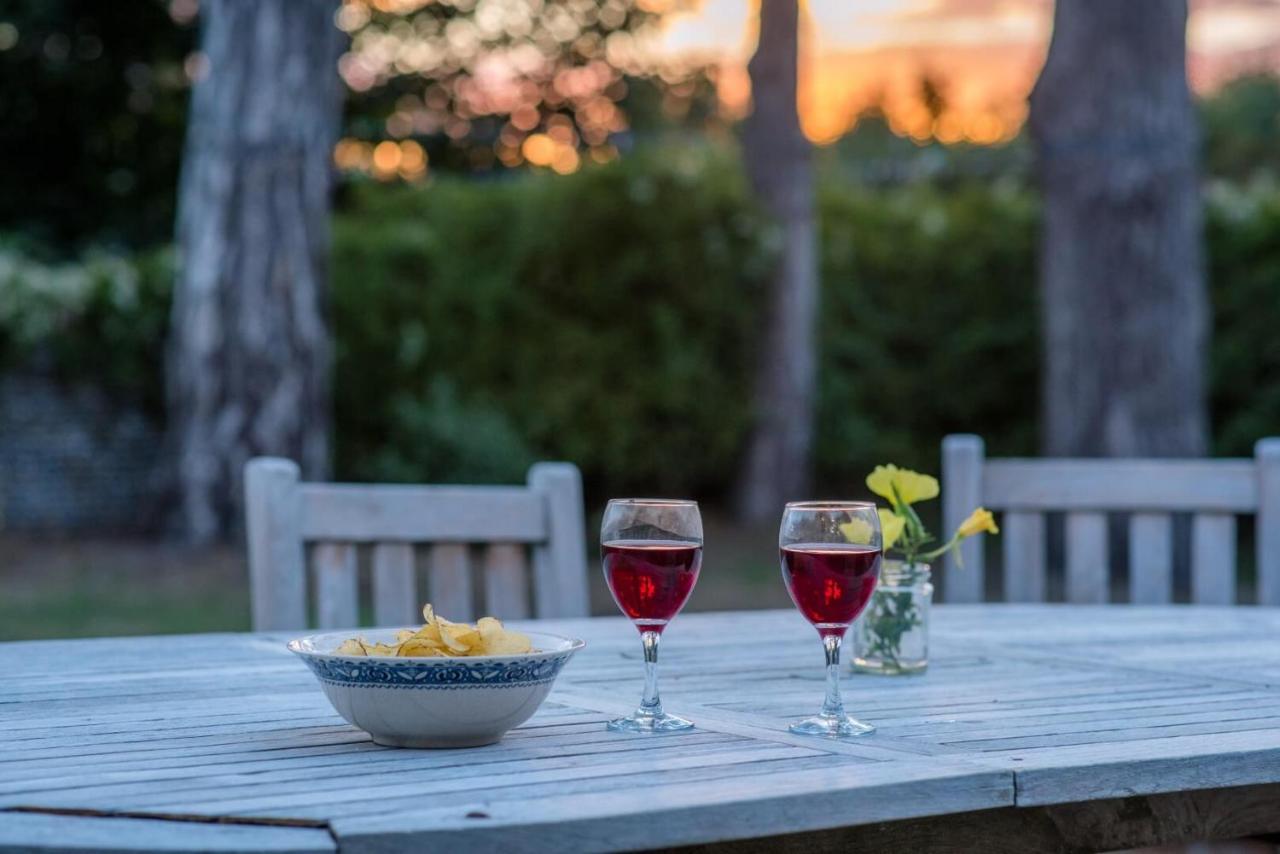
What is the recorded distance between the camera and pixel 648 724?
4.96ft

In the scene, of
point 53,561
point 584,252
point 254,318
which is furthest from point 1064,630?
point 584,252

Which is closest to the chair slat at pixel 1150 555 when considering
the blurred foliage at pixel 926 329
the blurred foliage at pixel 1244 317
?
the blurred foliage at pixel 1244 317

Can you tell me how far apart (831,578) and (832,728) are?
0.49ft

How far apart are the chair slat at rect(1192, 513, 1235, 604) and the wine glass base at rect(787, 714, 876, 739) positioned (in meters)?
1.62

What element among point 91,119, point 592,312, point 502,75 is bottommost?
point 592,312

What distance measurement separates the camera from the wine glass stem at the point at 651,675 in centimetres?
149

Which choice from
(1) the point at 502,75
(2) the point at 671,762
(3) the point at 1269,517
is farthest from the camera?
(1) the point at 502,75

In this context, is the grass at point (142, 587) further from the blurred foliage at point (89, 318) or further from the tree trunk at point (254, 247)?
the blurred foliage at point (89, 318)

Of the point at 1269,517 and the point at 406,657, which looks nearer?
the point at 406,657

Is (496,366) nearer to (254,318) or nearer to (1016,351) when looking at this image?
(254,318)

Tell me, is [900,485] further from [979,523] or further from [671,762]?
[671,762]

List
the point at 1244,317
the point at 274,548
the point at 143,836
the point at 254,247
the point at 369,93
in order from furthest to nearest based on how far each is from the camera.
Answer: the point at 369,93 → the point at 1244,317 → the point at 254,247 → the point at 274,548 → the point at 143,836

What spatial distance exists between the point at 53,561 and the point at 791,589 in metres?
7.00

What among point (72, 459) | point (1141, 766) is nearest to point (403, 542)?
point (1141, 766)
